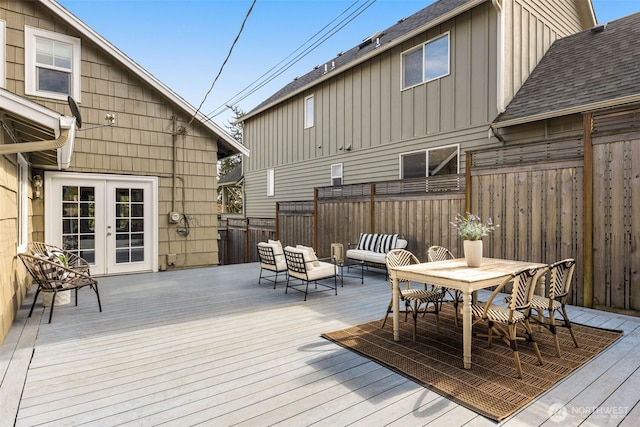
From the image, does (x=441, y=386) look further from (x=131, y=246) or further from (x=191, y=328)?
(x=131, y=246)

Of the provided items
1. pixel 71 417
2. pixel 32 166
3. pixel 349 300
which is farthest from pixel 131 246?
pixel 71 417

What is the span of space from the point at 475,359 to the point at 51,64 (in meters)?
8.60

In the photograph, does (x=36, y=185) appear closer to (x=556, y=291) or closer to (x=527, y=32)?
(x=556, y=291)

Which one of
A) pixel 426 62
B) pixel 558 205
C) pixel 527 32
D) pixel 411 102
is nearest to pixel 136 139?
pixel 411 102

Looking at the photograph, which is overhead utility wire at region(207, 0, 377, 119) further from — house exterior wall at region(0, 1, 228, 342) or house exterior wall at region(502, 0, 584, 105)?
house exterior wall at region(0, 1, 228, 342)

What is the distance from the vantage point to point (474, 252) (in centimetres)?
377

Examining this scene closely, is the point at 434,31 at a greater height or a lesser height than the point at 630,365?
greater

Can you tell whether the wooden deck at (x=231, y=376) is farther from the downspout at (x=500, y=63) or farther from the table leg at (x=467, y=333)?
the downspout at (x=500, y=63)

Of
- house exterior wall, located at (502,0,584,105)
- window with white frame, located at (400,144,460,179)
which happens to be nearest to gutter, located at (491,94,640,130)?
house exterior wall, located at (502,0,584,105)

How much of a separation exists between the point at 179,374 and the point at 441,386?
214cm

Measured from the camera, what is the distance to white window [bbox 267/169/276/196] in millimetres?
14035

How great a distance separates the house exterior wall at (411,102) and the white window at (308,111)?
0.64 feet

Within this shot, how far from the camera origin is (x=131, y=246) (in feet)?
24.9

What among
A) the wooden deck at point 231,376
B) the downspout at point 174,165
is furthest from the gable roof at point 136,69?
the wooden deck at point 231,376
